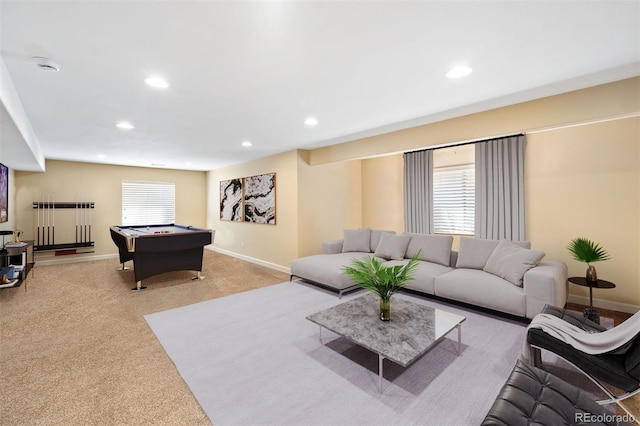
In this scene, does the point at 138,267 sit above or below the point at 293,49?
below

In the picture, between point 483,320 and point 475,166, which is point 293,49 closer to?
point 483,320

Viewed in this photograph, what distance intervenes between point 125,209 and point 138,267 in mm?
3724

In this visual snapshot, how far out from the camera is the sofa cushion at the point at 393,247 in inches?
177

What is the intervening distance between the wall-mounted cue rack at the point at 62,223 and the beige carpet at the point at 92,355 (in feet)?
6.07

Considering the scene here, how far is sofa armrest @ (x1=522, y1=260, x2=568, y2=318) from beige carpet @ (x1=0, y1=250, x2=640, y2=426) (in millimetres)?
1014

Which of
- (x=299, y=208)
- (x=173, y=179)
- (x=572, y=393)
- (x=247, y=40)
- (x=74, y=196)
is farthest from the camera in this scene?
(x=173, y=179)

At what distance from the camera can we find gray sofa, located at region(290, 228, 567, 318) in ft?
9.52

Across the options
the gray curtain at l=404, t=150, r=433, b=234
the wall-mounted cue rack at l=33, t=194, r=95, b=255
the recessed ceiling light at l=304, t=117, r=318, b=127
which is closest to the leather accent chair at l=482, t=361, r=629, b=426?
the recessed ceiling light at l=304, t=117, r=318, b=127

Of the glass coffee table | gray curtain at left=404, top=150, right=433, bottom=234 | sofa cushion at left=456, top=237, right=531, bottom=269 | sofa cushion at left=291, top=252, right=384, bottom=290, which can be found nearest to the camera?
the glass coffee table

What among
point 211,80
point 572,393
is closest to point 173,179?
point 211,80

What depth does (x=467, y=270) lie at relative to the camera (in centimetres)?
367

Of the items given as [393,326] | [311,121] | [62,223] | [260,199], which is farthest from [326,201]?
[62,223]

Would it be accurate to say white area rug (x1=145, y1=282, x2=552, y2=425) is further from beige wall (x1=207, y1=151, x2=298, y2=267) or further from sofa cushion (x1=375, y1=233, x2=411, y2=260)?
beige wall (x1=207, y1=151, x2=298, y2=267)

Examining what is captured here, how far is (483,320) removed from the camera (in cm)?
308
